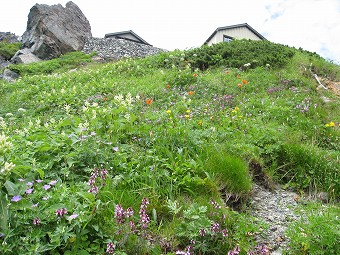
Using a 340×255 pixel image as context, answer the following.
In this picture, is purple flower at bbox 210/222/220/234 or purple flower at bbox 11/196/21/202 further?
purple flower at bbox 210/222/220/234

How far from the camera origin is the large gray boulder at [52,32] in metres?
29.0

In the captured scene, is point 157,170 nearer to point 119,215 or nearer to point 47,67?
point 119,215

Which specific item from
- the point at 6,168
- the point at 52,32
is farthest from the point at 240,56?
the point at 52,32

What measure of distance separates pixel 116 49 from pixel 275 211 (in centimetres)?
2604

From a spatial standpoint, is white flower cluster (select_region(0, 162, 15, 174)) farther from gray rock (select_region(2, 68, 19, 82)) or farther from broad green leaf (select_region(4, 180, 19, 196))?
gray rock (select_region(2, 68, 19, 82))

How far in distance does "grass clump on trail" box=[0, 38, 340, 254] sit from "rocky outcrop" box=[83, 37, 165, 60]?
18.6m

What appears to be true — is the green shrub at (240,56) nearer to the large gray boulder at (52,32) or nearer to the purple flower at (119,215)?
the purple flower at (119,215)

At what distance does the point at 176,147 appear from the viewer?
4590mm

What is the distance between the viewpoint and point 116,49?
2802 cm

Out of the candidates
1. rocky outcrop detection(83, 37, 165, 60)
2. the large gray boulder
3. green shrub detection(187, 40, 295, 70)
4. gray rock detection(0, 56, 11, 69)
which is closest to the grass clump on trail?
green shrub detection(187, 40, 295, 70)

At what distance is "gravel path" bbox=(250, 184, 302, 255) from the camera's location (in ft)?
11.3

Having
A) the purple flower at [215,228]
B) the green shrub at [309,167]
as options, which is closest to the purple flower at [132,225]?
the purple flower at [215,228]

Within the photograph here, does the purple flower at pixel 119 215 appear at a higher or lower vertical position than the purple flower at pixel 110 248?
higher

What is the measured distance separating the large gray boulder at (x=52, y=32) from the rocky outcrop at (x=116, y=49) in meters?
1.70
